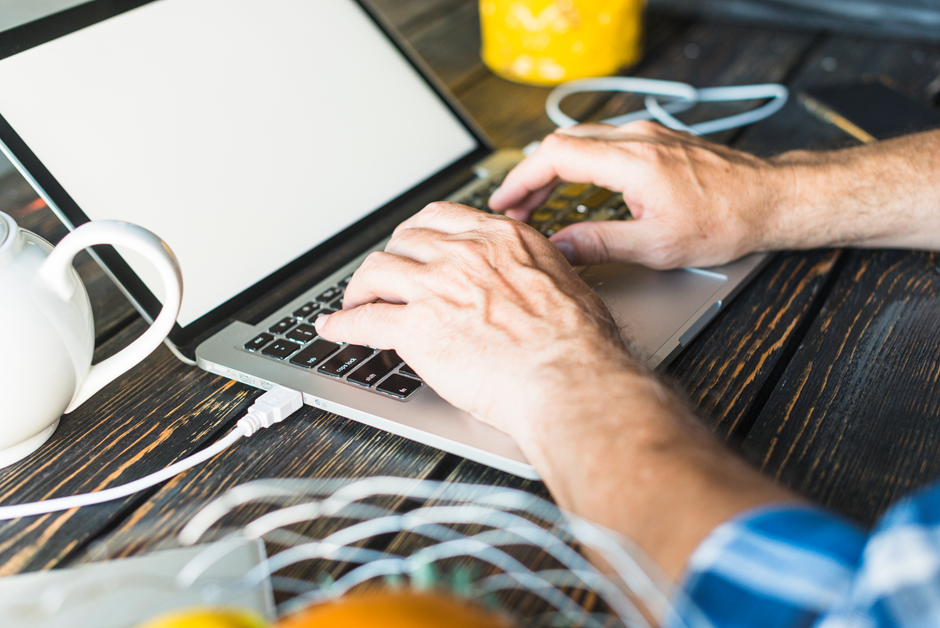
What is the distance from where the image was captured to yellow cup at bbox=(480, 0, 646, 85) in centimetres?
105

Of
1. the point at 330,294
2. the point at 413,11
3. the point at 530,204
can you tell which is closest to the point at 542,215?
the point at 530,204

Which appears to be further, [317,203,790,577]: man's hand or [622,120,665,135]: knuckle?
[622,120,665,135]: knuckle

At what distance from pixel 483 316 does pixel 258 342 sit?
20 centimetres

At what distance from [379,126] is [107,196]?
0.31 m

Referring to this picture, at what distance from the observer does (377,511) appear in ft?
1.45

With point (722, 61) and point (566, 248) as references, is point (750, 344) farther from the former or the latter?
point (722, 61)

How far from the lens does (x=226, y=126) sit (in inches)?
27.1

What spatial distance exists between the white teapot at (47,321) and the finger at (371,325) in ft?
0.42

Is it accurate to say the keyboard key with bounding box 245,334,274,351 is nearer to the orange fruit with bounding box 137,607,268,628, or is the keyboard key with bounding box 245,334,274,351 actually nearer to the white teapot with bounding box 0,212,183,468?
the white teapot with bounding box 0,212,183,468

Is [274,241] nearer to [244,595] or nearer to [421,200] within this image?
[421,200]

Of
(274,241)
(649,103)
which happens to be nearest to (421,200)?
(274,241)

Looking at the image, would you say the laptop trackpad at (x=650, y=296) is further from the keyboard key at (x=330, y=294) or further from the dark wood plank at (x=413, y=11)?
the dark wood plank at (x=413, y=11)

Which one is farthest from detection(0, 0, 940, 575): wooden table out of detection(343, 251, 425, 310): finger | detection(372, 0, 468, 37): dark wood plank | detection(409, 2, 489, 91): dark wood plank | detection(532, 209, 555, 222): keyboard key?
detection(372, 0, 468, 37): dark wood plank

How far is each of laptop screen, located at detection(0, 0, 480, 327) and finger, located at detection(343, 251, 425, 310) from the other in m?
0.14
